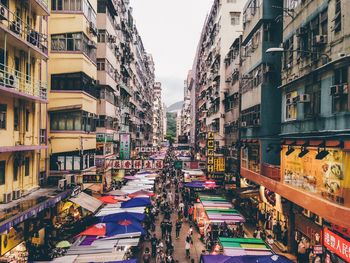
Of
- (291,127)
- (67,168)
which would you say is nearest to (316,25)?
(291,127)

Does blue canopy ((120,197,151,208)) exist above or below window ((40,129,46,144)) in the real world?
below

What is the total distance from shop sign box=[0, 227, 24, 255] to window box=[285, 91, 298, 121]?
1605 cm

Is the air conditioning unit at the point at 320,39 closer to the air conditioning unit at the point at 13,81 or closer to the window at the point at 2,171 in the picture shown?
the air conditioning unit at the point at 13,81

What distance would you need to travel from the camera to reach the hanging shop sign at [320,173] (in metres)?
17.3

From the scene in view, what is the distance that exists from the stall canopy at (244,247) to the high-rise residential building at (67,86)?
593 inches

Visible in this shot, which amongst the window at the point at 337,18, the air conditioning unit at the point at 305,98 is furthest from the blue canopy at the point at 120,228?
the window at the point at 337,18

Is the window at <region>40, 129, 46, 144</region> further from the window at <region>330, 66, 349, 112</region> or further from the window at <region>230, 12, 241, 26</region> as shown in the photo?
the window at <region>230, 12, 241, 26</region>

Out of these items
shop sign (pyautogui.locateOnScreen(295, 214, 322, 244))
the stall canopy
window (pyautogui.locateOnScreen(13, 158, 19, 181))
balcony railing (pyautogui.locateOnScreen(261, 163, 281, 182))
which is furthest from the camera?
balcony railing (pyautogui.locateOnScreen(261, 163, 281, 182))

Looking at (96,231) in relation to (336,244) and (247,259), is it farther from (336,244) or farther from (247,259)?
(336,244)

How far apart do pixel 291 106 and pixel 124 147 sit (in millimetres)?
22147

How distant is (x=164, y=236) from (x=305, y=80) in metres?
15.4

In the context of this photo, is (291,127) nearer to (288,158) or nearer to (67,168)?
(288,158)

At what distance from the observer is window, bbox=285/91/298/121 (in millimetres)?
24062

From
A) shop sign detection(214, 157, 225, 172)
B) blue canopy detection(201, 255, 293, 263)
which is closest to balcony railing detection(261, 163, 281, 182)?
blue canopy detection(201, 255, 293, 263)
